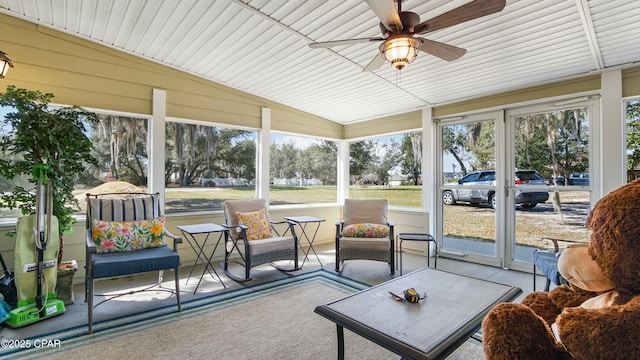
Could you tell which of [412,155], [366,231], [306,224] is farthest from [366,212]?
[412,155]

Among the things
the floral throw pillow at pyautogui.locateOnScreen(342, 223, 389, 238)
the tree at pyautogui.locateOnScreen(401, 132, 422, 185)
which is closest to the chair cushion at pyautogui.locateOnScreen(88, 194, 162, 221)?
the floral throw pillow at pyautogui.locateOnScreen(342, 223, 389, 238)

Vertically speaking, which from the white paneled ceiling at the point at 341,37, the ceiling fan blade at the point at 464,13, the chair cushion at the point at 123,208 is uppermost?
the white paneled ceiling at the point at 341,37

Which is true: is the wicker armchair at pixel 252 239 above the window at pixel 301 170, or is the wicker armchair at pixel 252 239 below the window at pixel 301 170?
below

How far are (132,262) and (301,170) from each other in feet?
11.8

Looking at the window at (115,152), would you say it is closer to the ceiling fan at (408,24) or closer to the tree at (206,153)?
the tree at (206,153)

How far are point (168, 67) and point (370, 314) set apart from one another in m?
4.10

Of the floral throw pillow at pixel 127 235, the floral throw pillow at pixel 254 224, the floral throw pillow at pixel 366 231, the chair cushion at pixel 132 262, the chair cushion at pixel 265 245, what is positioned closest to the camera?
the chair cushion at pixel 132 262

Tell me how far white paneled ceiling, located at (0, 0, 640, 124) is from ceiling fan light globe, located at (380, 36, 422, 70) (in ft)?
2.42

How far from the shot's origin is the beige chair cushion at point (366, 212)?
15.1 feet

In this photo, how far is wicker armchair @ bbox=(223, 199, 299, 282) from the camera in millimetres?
3648

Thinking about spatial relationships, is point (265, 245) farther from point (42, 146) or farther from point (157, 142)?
point (42, 146)

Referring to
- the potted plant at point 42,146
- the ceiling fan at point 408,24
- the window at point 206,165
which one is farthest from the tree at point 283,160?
the ceiling fan at point 408,24

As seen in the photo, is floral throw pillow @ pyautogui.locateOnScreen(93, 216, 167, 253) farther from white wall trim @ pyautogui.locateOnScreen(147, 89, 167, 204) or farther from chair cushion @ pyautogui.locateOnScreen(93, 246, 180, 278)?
white wall trim @ pyautogui.locateOnScreen(147, 89, 167, 204)

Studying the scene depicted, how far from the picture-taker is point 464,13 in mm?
1908
